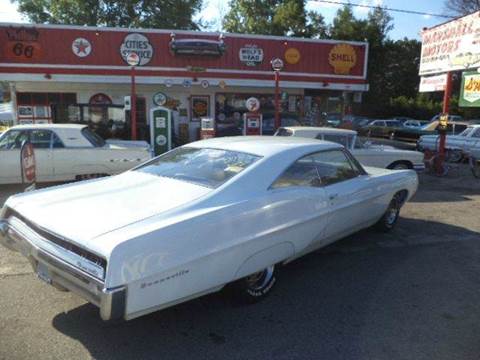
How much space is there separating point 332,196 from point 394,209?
6.77 feet

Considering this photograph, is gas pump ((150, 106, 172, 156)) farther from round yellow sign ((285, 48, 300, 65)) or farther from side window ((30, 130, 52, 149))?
round yellow sign ((285, 48, 300, 65))

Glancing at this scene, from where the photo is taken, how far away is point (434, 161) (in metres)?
11.9

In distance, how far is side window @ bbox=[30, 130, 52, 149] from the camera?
8.22 metres

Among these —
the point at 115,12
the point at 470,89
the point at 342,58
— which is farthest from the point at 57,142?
the point at 115,12

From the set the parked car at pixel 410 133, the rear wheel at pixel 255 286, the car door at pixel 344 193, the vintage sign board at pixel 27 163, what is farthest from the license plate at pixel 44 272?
the parked car at pixel 410 133

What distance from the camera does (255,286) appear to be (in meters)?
3.81

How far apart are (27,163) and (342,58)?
1296 centimetres

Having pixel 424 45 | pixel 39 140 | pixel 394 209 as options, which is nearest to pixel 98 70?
pixel 39 140

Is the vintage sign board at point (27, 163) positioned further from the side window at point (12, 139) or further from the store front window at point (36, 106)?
the store front window at point (36, 106)

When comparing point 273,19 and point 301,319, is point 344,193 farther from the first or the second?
point 273,19

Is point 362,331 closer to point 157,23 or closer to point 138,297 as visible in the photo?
point 138,297

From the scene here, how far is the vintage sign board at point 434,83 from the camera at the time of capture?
12001 millimetres

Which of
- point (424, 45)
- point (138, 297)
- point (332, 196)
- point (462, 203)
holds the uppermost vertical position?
point (424, 45)

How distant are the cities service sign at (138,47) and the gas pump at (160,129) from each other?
192 inches
